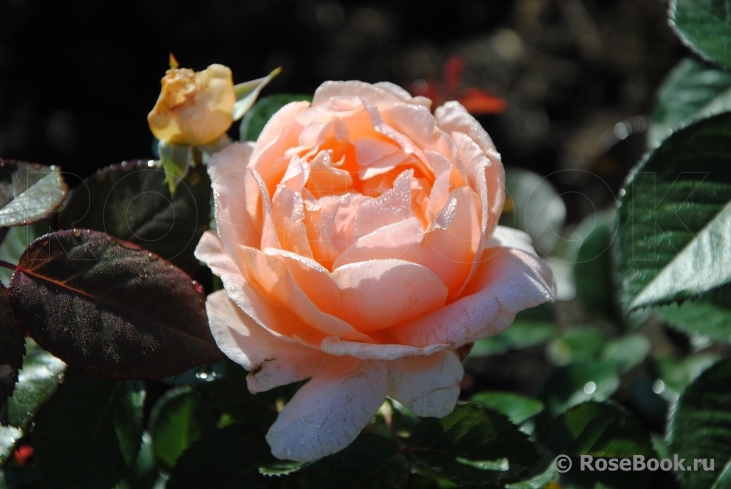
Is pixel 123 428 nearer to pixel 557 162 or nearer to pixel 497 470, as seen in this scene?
pixel 497 470

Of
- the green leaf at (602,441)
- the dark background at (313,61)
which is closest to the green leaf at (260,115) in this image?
the green leaf at (602,441)

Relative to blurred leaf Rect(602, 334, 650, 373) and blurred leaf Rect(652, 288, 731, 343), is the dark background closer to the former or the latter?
blurred leaf Rect(602, 334, 650, 373)

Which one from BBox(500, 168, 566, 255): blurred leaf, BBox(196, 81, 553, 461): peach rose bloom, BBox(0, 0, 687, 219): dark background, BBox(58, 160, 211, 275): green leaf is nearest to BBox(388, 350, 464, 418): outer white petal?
BBox(196, 81, 553, 461): peach rose bloom

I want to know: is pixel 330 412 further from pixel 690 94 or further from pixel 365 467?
pixel 690 94

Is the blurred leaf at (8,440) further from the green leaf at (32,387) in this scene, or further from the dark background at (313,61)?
the dark background at (313,61)

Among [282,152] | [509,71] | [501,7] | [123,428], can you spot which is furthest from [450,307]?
[501,7]

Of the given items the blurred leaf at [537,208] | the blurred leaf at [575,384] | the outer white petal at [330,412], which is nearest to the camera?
the outer white petal at [330,412]
